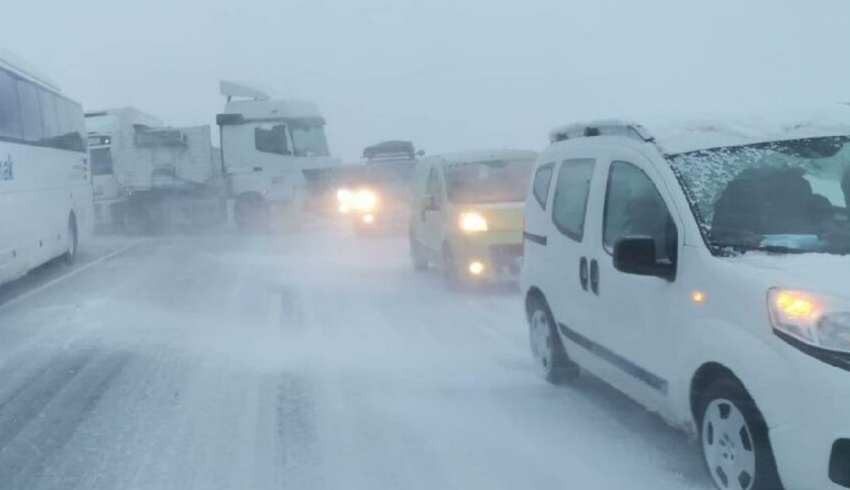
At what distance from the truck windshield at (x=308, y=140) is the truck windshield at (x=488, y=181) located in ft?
50.7

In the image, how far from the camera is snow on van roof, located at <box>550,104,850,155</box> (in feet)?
18.5

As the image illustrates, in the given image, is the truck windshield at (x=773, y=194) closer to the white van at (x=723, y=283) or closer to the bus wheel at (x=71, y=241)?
the white van at (x=723, y=283)

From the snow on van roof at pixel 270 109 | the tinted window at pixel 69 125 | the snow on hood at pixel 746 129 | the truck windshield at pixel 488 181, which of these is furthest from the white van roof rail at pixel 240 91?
the snow on hood at pixel 746 129

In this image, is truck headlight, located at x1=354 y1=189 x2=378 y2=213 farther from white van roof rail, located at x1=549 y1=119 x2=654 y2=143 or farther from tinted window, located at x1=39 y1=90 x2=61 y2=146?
white van roof rail, located at x1=549 y1=119 x2=654 y2=143

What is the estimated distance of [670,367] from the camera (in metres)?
5.18

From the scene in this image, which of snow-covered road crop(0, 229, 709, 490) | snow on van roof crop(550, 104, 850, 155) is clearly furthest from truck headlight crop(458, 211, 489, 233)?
snow on van roof crop(550, 104, 850, 155)

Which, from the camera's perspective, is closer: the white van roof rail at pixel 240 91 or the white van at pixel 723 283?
the white van at pixel 723 283

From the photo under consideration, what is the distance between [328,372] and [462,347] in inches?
58.9

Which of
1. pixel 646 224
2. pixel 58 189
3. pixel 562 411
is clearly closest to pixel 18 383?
pixel 562 411

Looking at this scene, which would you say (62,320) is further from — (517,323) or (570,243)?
(570,243)

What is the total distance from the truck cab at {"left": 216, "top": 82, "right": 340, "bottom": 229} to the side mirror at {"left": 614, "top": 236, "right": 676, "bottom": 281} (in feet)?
75.1

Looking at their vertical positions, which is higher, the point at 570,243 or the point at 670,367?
the point at 570,243

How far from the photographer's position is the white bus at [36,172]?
45.7ft

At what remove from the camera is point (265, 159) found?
92.5ft
